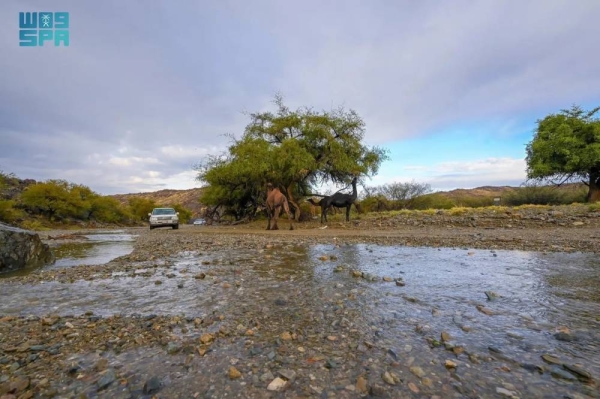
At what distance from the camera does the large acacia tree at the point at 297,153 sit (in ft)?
59.4

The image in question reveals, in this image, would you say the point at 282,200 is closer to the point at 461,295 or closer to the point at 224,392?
the point at 461,295

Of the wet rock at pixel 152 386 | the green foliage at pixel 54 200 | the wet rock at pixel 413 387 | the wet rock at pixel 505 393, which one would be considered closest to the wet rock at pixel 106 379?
the wet rock at pixel 152 386

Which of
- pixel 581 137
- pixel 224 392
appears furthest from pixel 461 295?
pixel 581 137

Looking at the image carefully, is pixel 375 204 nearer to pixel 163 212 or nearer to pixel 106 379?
pixel 163 212

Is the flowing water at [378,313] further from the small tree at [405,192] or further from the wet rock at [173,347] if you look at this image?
the small tree at [405,192]

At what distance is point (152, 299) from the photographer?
3871mm

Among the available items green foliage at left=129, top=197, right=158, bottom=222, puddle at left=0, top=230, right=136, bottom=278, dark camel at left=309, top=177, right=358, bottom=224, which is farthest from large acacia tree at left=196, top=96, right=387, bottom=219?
green foliage at left=129, top=197, right=158, bottom=222

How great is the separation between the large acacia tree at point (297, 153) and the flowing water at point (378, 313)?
41.2 ft

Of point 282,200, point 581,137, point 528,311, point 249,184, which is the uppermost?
point 581,137

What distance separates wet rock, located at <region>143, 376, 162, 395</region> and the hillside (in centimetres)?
8366

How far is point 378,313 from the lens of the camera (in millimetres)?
3193

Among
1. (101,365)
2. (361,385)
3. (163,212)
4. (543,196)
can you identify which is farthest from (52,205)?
(543,196)

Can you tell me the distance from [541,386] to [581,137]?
1261 inches

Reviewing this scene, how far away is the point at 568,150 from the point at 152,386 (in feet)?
104
